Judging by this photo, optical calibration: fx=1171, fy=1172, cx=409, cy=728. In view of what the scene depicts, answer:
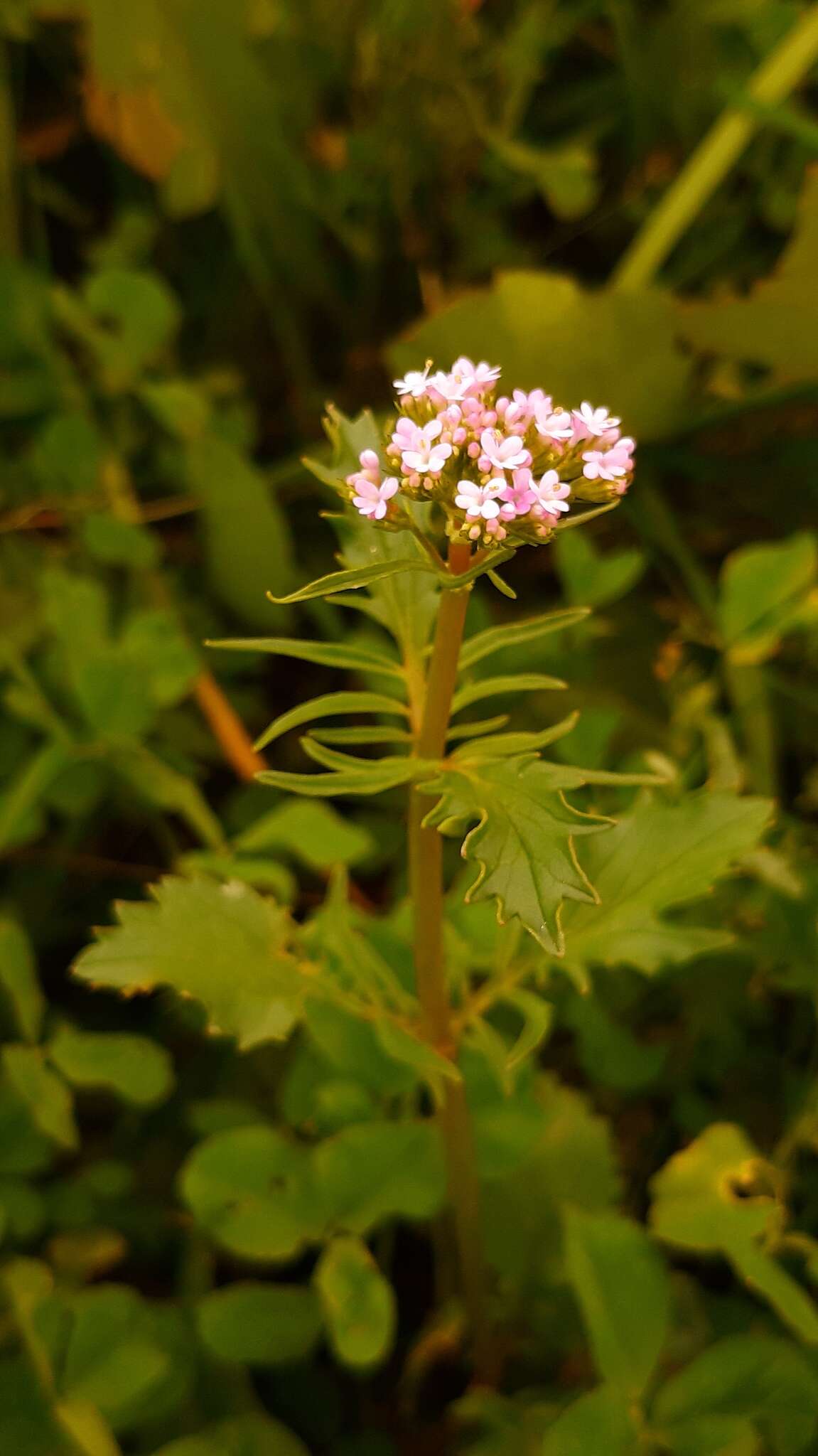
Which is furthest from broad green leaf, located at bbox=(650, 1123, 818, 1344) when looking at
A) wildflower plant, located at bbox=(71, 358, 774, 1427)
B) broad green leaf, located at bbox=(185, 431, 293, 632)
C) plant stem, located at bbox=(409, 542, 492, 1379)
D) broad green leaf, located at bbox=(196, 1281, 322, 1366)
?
broad green leaf, located at bbox=(185, 431, 293, 632)

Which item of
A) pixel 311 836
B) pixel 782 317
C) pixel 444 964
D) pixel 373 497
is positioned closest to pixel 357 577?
pixel 373 497

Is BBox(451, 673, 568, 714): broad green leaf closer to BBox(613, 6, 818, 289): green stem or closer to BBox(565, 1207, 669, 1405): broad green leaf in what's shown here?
BBox(565, 1207, 669, 1405): broad green leaf

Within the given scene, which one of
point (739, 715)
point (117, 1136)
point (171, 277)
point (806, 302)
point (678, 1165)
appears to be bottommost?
point (678, 1165)

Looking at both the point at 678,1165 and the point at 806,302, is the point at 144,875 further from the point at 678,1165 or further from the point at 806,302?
the point at 806,302

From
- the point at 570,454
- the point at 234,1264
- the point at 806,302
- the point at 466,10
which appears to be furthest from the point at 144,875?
the point at 466,10

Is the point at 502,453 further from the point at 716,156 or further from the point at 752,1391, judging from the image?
the point at 716,156

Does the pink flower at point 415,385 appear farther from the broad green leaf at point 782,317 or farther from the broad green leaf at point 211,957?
the broad green leaf at point 782,317
